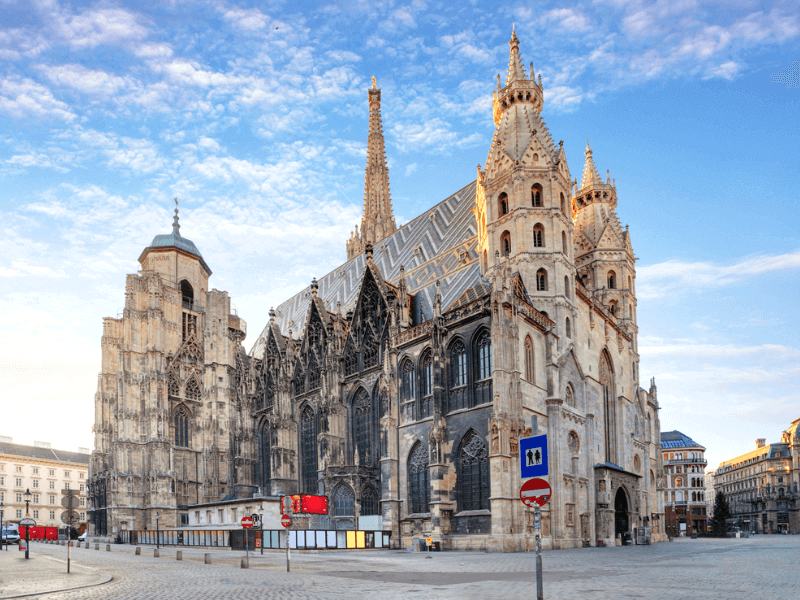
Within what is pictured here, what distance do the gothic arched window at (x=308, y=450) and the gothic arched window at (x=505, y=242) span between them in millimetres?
21796

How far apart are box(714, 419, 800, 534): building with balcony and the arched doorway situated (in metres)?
82.6

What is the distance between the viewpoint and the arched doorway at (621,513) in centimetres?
5134

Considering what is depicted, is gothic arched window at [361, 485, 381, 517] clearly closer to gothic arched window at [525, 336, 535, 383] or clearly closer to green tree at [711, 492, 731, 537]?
gothic arched window at [525, 336, 535, 383]

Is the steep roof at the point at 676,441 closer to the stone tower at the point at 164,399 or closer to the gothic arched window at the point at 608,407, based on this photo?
the gothic arched window at the point at 608,407

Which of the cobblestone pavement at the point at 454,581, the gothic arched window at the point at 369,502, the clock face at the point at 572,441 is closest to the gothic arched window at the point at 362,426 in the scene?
the gothic arched window at the point at 369,502

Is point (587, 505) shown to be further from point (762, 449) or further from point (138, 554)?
point (762, 449)

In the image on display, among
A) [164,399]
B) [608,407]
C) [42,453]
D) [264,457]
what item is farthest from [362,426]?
[42,453]

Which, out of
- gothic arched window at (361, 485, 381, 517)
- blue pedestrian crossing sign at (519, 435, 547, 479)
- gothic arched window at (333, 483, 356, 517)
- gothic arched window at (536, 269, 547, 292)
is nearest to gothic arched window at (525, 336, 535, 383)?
gothic arched window at (536, 269, 547, 292)

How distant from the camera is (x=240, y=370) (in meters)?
72.9

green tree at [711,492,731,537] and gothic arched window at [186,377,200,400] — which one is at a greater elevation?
gothic arched window at [186,377,200,400]

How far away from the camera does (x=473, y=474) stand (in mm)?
41438

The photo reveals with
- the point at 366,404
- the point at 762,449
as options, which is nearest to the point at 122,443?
the point at 366,404

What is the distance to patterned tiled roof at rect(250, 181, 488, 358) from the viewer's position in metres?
51.1

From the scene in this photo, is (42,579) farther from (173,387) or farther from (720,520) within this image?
(720,520)
